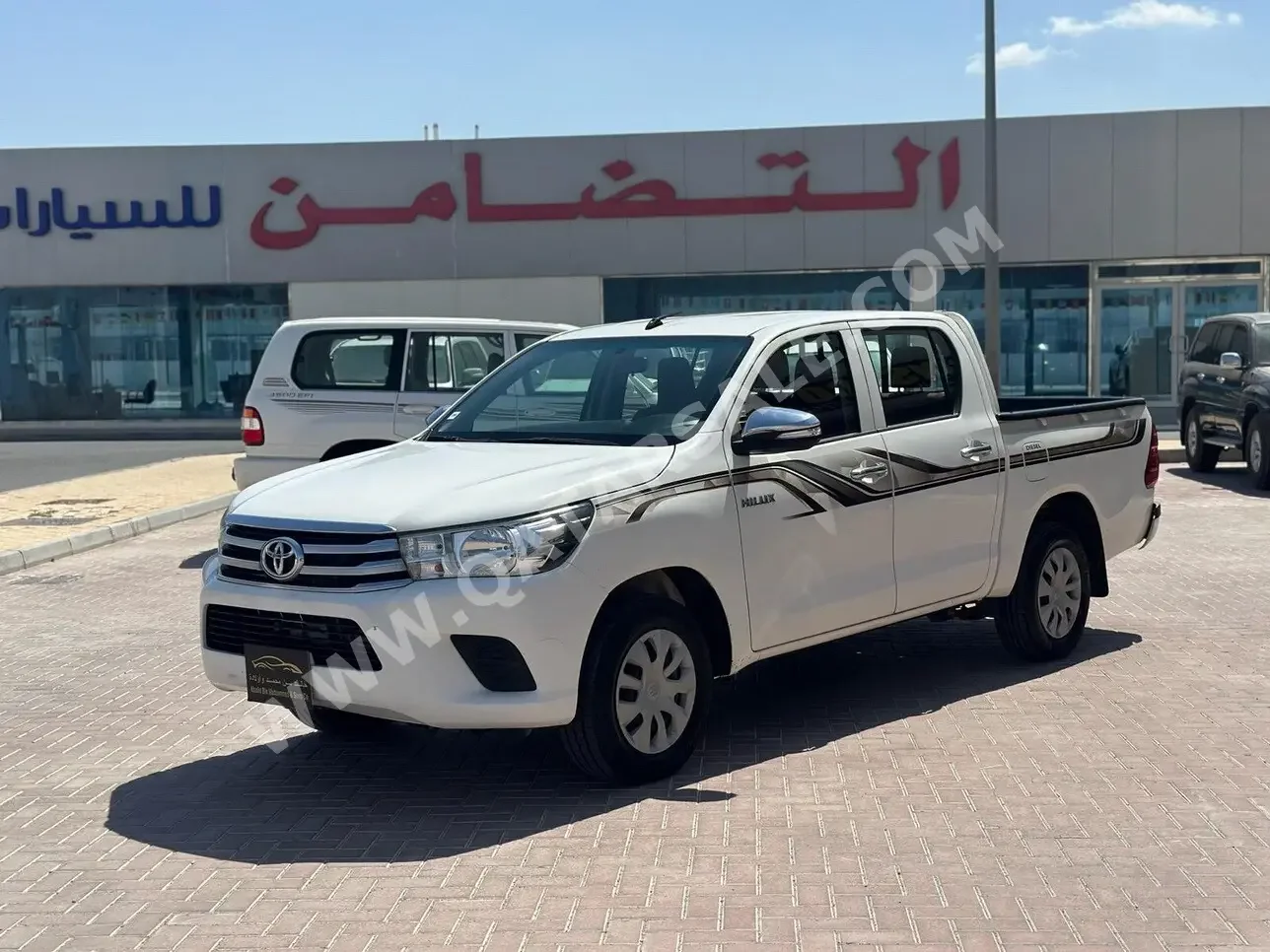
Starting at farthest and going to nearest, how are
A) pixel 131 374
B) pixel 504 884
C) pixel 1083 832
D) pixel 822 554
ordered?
pixel 131 374 < pixel 822 554 < pixel 1083 832 < pixel 504 884

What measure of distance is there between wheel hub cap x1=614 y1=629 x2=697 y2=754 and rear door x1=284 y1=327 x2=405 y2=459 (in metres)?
7.37

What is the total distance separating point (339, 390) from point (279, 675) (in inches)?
299

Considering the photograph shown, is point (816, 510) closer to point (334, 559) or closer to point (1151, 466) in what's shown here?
point (334, 559)

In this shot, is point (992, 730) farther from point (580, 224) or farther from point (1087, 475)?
point (580, 224)

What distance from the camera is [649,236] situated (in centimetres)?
3061

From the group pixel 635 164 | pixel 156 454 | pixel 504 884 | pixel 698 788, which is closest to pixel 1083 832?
pixel 698 788

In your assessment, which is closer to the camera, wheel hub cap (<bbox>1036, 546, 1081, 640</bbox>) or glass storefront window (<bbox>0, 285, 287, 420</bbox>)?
wheel hub cap (<bbox>1036, 546, 1081, 640</bbox>)

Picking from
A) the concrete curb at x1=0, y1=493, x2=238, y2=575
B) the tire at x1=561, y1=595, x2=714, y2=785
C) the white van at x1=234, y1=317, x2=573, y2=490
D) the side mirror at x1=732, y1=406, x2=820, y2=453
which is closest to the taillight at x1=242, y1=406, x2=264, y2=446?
the white van at x1=234, y1=317, x2=573, y2=490

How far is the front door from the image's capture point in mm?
6438

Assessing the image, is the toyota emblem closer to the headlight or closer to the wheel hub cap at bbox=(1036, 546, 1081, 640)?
the headlight

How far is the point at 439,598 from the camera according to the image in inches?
218

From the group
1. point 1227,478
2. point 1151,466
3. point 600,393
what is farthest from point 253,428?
point 1227,478

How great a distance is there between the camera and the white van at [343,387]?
42.7ft

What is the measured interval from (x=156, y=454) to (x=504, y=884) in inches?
850
